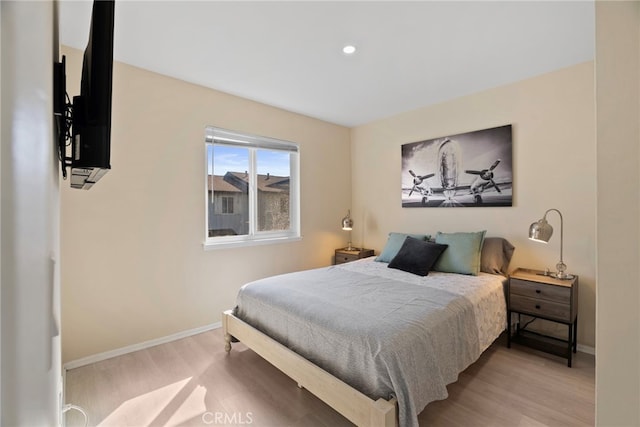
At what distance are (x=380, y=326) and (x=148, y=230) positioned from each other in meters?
2.17

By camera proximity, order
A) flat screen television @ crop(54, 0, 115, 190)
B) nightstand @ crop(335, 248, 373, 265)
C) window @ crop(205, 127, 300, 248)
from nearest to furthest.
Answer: flat screen television @ crop(54, 0, 115, 190)
window @ crop(205, 127, 300, 248)
nightstand @ crop(335, 248, 373, 265)

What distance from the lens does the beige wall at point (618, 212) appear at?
588 millimetres

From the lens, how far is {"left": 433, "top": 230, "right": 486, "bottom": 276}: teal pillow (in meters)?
2.65

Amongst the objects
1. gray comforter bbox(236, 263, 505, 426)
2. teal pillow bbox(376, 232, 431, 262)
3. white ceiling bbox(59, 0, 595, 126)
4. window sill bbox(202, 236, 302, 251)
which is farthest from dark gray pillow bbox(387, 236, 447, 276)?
white ceiling bbox(59, 0, 595, 126)

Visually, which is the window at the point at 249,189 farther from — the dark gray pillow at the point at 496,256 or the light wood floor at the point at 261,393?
the dark gray pillow at the point at 496,256

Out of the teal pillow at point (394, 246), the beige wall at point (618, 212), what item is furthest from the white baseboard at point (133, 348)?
the beige wall at point (618, 212)

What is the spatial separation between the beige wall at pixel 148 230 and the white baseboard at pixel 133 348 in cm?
4

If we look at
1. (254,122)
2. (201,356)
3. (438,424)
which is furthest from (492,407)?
(254,122)

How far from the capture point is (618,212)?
61 cm

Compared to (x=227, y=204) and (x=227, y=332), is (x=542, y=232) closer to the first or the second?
(x=227, y=332)

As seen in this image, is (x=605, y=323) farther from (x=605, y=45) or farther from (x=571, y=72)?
(x=571, y=72)

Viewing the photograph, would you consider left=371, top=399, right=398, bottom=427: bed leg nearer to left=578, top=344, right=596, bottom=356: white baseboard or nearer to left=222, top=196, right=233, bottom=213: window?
left=578, top=344, right=596, bottom=356: white baseboard

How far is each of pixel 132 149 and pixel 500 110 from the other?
3505mm

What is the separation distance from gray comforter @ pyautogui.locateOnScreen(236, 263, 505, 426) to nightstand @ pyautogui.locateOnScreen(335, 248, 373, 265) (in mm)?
1396
